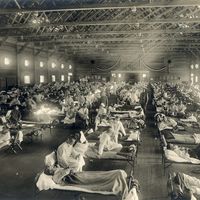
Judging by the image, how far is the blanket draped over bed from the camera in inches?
243

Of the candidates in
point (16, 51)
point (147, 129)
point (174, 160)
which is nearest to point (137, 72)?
point (16, 51)

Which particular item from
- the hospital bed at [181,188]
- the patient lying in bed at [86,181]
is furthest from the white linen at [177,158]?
the patient lying in bed at [86,181]

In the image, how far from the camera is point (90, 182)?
6.34 meters

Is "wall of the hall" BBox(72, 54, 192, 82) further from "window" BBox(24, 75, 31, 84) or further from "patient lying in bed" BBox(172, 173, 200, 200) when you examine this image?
"patient lying in bed" BBox(172, 173, 200, 200)

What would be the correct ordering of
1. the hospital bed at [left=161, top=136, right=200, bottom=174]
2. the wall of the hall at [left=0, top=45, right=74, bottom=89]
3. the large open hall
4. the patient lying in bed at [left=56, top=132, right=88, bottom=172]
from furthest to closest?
the wall of the hall at [left=0, top=45, right=74, bottom=89]
the hospital bed at [left=161, top=136, right=200, bottom=174]
the patient lying in bed at [left=56, top=132, right=88, bottom=172]
the large open hall

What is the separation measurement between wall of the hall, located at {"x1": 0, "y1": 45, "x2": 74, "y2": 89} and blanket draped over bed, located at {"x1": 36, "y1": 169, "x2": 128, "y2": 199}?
18323 millimetres

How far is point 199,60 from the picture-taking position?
128 ft

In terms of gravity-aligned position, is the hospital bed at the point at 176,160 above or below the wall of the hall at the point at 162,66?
below

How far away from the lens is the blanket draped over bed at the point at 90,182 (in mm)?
6184

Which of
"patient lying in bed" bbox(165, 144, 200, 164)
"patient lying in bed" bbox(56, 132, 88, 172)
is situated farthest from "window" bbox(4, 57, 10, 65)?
"patient lying in bed" bbox(165, 144, 200, 164)

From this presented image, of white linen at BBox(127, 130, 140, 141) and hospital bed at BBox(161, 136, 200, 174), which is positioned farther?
white linen at BBox(127, 130, 140, 141)

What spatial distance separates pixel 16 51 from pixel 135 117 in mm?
14983

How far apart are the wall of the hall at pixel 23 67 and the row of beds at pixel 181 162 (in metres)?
15.3

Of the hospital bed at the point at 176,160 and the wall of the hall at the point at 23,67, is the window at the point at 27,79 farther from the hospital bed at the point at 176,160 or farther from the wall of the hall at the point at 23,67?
the hospital bed at the point at 176,160
